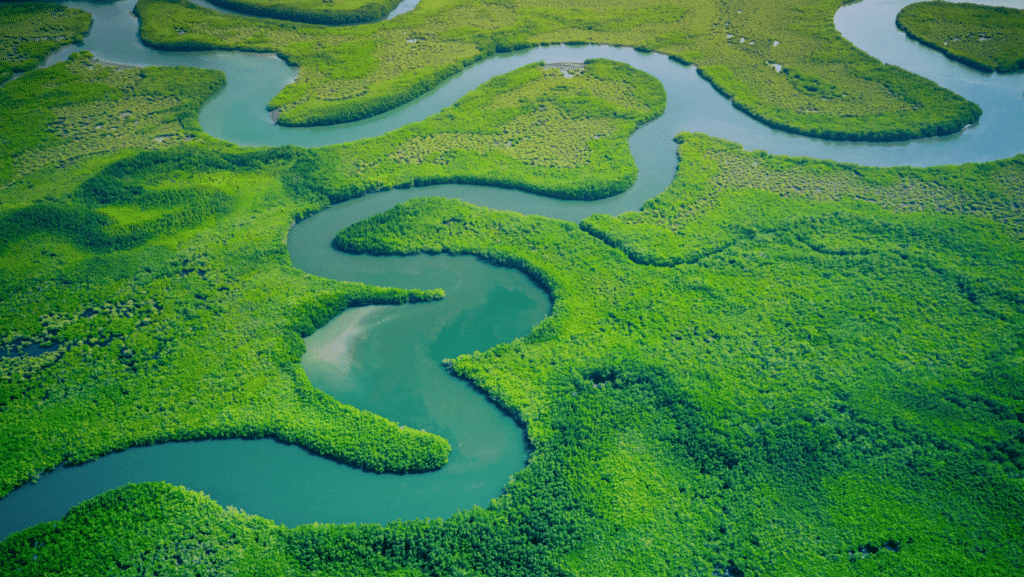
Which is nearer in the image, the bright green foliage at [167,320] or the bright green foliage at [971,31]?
the bright green foliage at [167,320]

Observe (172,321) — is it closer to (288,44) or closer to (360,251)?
(360,251)

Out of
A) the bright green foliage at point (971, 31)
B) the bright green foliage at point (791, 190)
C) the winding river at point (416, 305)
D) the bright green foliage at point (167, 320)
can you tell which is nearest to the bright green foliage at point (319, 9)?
the winding river at point (416, 305)

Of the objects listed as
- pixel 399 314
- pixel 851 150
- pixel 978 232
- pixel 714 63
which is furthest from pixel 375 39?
pixel 978 232

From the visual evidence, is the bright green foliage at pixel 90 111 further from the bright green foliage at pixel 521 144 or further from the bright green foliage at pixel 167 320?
the bright green foliage at pixel 521 144

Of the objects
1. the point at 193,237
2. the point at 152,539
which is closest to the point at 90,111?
the point at 193,237

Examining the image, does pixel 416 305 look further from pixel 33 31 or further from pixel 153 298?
pixel 33 31
